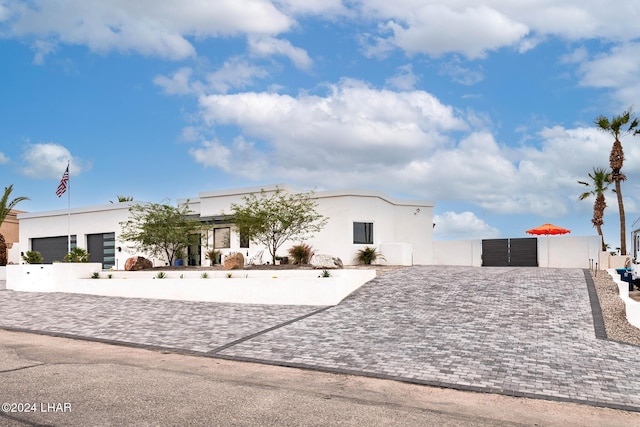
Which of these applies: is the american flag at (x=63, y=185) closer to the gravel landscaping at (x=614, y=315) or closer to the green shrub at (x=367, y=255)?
the green shrub at (x=367, y=255)

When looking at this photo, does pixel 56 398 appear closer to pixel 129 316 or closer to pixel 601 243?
pixel 129 316

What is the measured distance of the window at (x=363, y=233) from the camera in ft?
87.6

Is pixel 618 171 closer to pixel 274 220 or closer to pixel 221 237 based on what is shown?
pixel 274 220

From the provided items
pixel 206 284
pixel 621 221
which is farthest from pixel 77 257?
pixel 621 221

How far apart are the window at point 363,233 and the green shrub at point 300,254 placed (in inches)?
102

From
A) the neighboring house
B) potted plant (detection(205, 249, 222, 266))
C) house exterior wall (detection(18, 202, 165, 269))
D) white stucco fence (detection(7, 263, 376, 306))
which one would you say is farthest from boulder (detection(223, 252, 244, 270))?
the neighboring house

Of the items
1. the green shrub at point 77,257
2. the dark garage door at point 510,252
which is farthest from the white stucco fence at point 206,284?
the dark garage door at point 510,252

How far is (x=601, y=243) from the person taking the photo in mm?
27812

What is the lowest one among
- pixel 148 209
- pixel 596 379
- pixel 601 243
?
pixel 596 379

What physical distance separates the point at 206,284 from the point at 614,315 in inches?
515

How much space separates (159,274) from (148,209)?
656 cm

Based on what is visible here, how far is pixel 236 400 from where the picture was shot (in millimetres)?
7082

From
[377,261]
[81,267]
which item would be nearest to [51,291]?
[81,267]

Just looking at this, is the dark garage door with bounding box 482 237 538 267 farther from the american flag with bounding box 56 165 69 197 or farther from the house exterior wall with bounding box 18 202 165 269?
the american flag with bounding box 56 165 69 197
